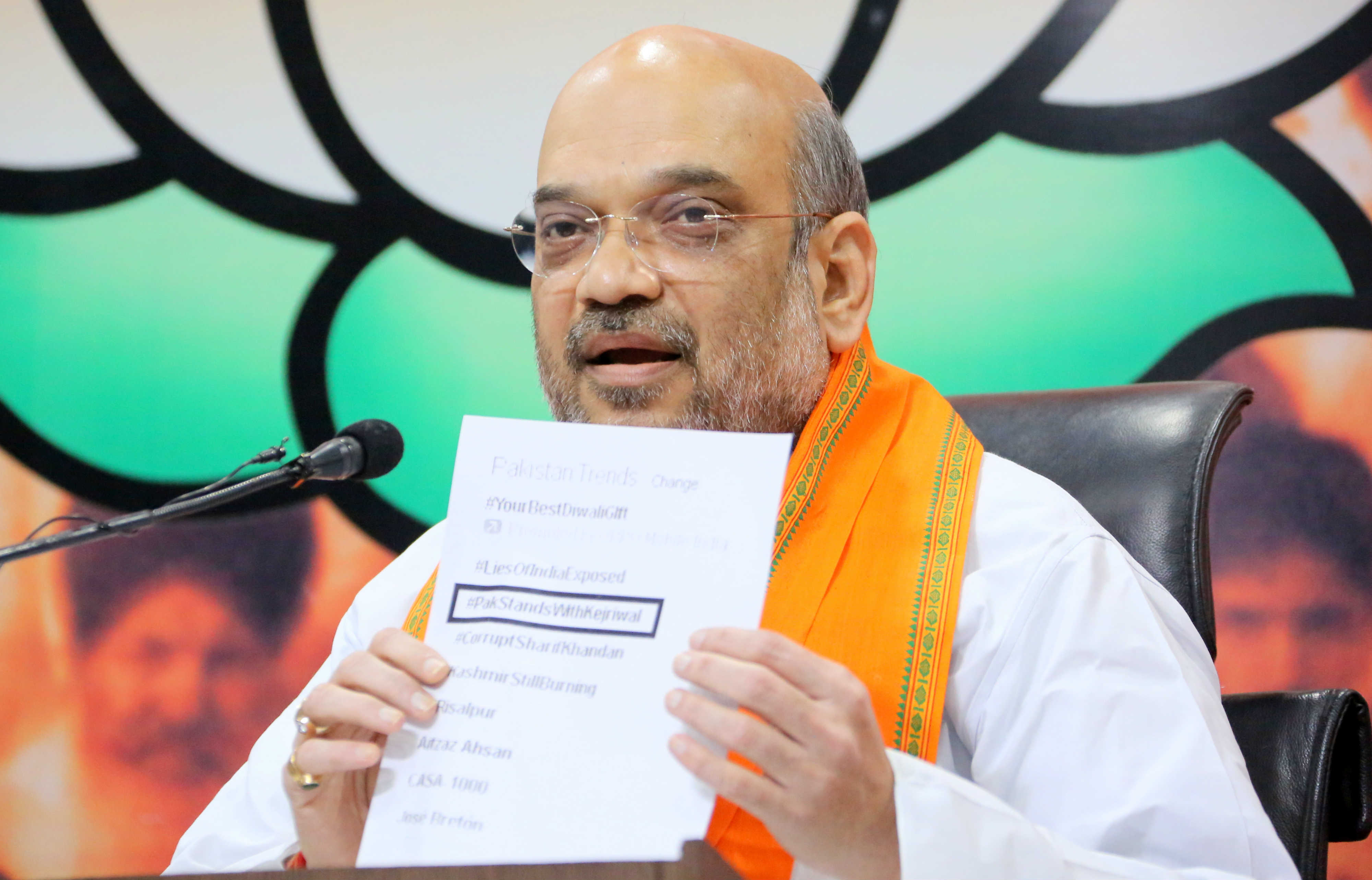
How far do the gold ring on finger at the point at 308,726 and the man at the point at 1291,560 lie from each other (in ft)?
6.00

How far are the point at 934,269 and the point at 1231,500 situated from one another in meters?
0.76

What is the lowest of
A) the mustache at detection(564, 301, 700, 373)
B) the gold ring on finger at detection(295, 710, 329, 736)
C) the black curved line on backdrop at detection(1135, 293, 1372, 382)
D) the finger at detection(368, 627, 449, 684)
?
the gold ring on finger at detection(295, 710, 329, 736)

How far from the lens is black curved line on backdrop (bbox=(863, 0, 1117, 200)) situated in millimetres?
2332

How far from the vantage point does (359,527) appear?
99.2 inches

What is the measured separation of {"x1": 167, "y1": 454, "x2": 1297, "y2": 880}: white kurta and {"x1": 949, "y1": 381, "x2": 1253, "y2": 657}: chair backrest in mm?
137

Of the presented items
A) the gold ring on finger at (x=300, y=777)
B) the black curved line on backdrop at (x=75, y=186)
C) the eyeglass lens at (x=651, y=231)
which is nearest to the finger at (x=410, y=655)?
the gold ring on finger at (x=300, y=777)

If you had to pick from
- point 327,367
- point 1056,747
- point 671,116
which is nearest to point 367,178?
point 327,367

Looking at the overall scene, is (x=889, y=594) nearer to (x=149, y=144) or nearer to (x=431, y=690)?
(x=431, y=690)

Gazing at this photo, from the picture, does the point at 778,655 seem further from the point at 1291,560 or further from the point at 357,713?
the point at 1291,560

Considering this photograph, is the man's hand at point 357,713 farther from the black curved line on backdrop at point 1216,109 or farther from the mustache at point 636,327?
the black curved line on backdrop at point 1216,109

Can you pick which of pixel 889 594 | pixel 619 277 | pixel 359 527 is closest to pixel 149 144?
pixel 359 527

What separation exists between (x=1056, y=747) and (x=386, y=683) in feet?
2.26

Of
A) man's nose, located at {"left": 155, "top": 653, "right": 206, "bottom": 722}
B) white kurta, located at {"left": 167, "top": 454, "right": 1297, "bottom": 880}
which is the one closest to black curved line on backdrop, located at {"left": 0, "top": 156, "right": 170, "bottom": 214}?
man's nose, located at {"left": 155, "top": 653, "right": 206, "bottom": 722}

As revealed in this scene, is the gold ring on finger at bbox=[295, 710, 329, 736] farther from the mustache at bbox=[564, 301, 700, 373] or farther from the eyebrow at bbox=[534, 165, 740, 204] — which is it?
the eyebrow at bbox=[534, 165, 740, 204]
